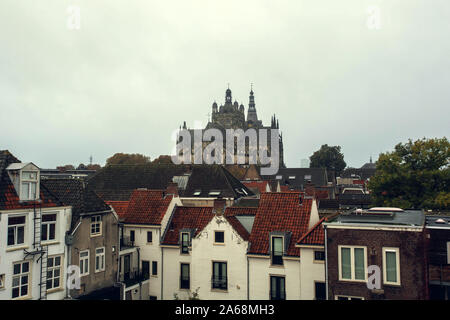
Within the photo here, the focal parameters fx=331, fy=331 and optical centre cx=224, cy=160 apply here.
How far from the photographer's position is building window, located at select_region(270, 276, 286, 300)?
23.8 metres

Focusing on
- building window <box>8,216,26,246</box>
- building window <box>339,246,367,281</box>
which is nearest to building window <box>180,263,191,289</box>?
building window <box>8,216,26,246</box>

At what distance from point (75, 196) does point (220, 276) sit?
12642 millimetres

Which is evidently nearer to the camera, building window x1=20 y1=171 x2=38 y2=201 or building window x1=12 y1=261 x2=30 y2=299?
building window x1=12 y1=261 x2=30 y2=299

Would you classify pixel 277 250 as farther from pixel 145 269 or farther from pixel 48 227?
pixel 48 227

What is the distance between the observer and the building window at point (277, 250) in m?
24.0

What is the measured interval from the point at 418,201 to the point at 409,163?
4829 millimetres

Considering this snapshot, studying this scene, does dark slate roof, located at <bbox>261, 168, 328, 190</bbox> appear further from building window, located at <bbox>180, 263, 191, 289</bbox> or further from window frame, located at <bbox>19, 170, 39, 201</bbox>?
window frame, located at <bbox>19, 170, 39, 201</bbox>

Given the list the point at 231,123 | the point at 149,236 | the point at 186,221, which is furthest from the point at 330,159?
the point at 149,236

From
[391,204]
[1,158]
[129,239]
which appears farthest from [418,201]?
[1,158]

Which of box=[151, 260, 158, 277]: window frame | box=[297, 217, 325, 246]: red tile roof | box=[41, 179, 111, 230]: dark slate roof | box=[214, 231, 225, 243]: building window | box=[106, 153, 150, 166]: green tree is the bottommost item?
box=[151, 260, 158, 277]: window frame

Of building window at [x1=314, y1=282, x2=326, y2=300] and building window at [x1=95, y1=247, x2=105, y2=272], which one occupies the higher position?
building window at [x1=95, y1=247, x2=105, y2=272]

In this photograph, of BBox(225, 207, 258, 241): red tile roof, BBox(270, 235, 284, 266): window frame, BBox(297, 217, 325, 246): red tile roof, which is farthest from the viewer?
BBox(225, 207, 258, 241): red tile roof

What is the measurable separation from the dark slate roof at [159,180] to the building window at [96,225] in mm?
23857
